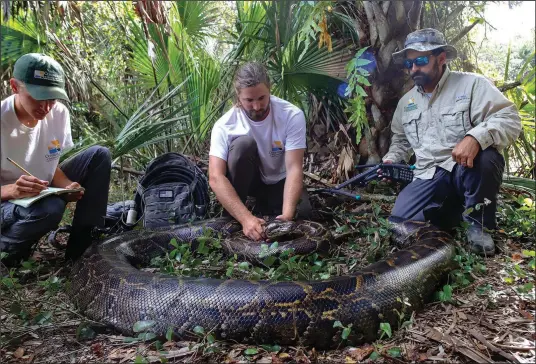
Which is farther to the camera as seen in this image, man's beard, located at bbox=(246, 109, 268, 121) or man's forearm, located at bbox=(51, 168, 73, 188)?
man's beard, located at bbox=(246, 109, 268, 121)

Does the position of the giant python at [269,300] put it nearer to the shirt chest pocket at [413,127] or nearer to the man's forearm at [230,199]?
the man's forearm at [230,199]

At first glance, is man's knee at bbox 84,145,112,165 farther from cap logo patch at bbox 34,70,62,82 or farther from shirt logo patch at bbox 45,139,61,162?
cap logo patch at bbox 34,70,62,82

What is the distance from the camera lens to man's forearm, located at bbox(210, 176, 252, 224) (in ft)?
13.2

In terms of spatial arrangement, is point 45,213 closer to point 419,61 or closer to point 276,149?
point 276,149

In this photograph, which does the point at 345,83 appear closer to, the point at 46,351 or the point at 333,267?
the point at 333,267

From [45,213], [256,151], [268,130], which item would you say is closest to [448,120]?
[268,130]

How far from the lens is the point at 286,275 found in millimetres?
3289

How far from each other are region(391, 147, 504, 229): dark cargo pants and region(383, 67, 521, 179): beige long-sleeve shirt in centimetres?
10

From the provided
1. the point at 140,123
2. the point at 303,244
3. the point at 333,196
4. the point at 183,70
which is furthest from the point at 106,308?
the point at 183,70

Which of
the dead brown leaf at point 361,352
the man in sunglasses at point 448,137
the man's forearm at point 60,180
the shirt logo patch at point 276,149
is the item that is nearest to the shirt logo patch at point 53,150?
the man's forearm at point 60,180

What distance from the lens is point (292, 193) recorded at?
13.5ft

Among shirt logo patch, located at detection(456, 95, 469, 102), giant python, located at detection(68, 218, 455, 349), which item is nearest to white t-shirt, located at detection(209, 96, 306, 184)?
shirt logo patch, located at detection(456, 95, 469, 102)

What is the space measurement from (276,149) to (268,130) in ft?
0.74

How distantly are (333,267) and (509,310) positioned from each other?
1.60 metres
